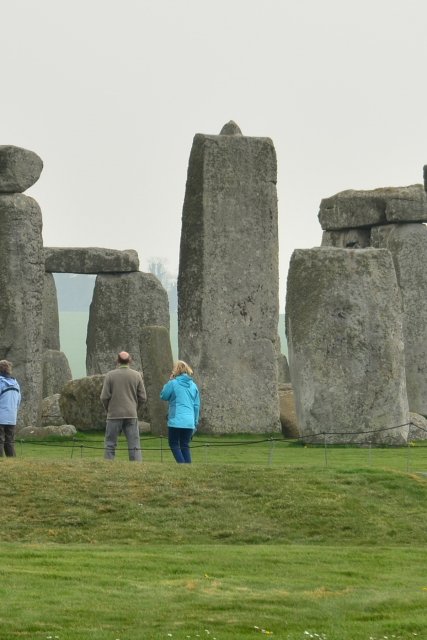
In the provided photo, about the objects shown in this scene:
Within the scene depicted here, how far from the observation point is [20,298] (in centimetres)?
2867

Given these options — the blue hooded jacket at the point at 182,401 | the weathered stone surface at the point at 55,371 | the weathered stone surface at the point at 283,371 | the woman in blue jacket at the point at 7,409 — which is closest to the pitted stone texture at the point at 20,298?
the woman in blue jacket at the point at 7,409

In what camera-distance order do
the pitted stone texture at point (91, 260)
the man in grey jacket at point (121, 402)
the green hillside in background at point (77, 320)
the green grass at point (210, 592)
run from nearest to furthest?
the green grass at point (210, 592) < the man in grey jacket at point (121, 402) < the pitted stone texture at point (91, 260) < the green hillside in background at point (77, 320)

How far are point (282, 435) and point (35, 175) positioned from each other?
17.8ft

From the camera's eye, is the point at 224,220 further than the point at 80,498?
Yes

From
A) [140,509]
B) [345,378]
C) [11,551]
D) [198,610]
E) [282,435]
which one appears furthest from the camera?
[282,435]

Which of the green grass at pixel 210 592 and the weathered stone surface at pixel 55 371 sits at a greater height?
the weathered stone surface at pixel 55 371

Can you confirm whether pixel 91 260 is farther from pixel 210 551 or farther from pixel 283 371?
pixel 210 551

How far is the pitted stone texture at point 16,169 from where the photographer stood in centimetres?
2853

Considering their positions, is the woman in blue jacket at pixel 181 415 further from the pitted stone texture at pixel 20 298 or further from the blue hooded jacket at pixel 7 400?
the pitted stone texture at pixel 20 298

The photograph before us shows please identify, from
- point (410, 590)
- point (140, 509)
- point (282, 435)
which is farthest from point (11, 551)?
point (282, 435)

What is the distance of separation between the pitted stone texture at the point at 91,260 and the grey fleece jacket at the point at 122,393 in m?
21.0

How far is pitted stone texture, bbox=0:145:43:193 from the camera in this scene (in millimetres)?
28531

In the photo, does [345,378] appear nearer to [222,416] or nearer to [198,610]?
[222,416]

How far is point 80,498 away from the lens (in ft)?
58.3
